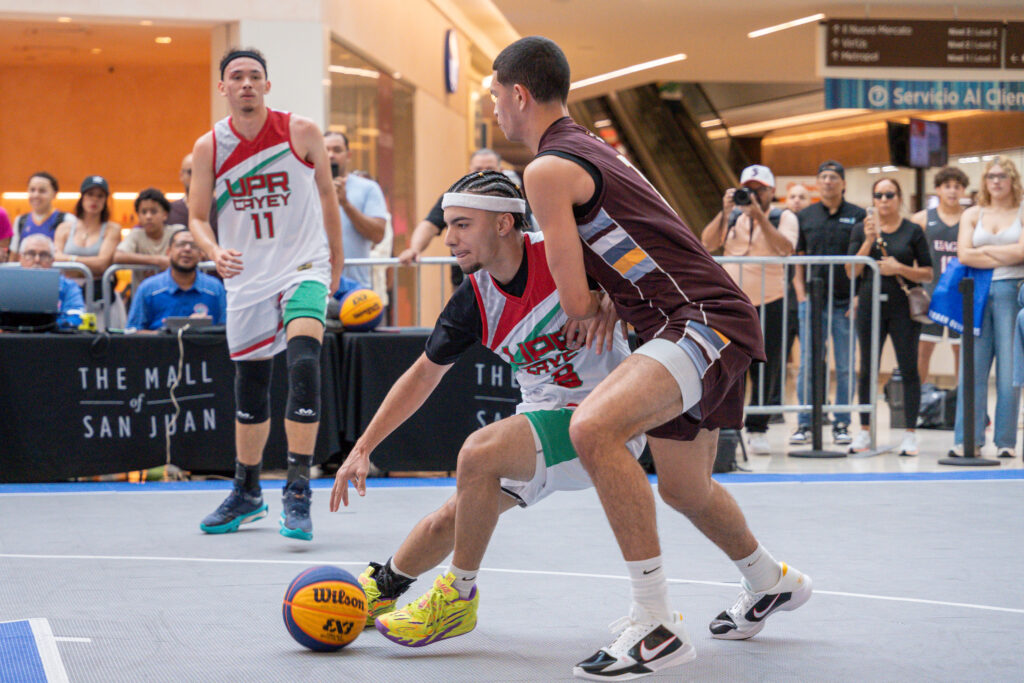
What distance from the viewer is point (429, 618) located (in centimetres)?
341

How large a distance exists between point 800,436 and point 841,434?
1.00ft

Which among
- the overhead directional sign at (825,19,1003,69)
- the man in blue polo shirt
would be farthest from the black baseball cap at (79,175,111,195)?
the overhead directional sign at (825,19,1003,69)

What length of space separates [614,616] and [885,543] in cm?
187

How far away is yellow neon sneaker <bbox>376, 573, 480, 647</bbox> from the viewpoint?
11.2 ft

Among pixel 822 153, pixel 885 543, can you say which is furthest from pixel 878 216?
pixel 822 153

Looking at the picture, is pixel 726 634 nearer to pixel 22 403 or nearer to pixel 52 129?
pixel 22 403

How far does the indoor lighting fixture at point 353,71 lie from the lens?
39.8 feet

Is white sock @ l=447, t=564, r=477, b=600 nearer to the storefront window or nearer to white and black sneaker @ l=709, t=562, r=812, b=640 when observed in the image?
white and black sneaker @ l=709, t=562, r=812, b=640

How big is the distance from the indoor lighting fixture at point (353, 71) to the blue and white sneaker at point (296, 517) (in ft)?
24.6

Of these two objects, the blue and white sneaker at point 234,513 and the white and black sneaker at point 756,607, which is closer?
the white and black sneaker at point 756,607

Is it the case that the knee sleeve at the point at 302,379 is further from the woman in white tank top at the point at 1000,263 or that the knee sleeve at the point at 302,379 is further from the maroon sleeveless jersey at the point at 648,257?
the woman in white tank top at the point at 1000,263

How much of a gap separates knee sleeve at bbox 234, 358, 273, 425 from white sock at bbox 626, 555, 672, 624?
2.76 meters

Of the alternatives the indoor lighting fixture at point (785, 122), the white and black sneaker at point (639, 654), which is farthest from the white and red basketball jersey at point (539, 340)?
the indoor lighting fixture at point (785, 122)

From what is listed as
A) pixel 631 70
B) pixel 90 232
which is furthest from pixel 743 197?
pixel 631 70
